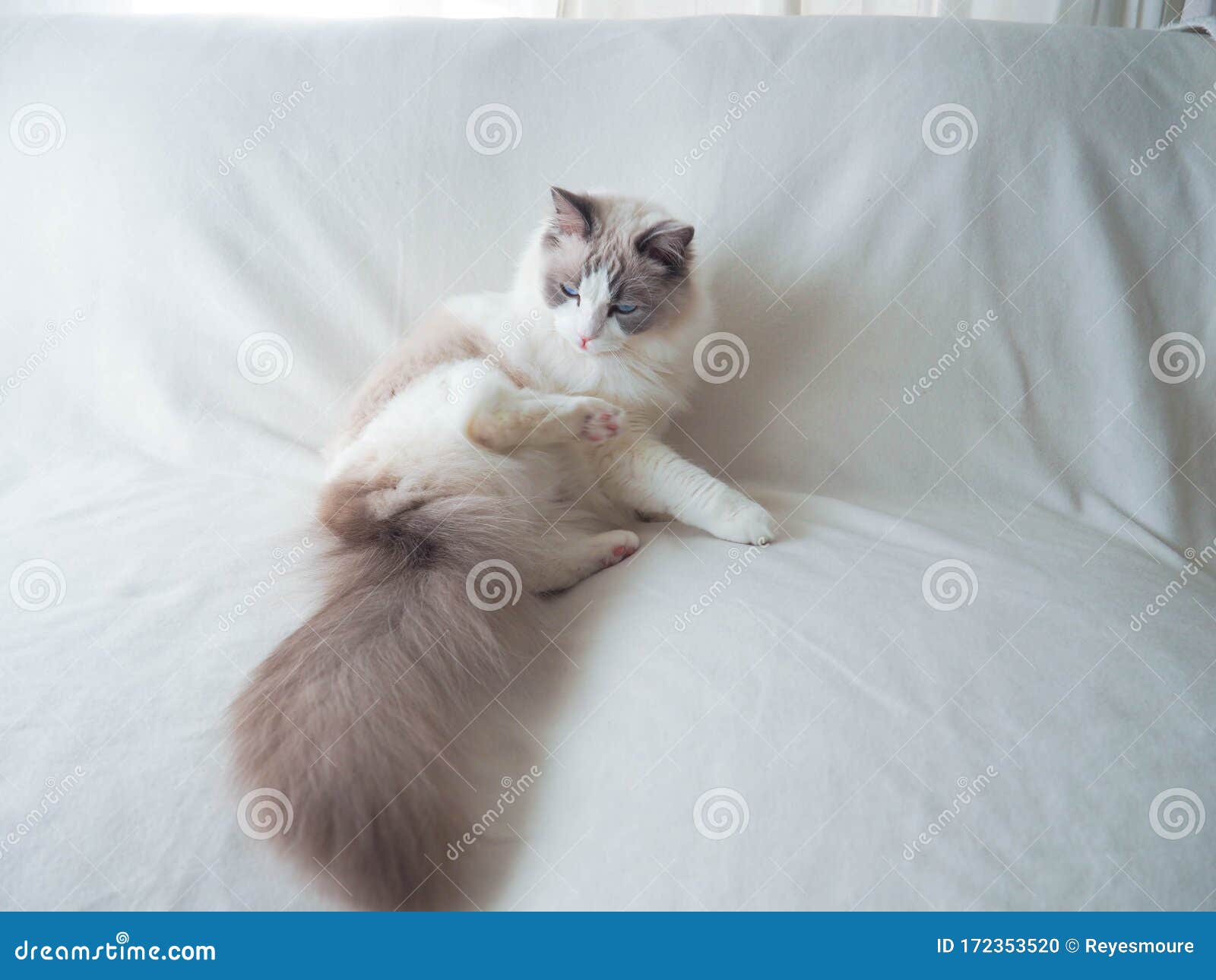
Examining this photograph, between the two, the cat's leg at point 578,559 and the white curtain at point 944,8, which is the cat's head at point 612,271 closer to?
the cat's leg at point 578,559

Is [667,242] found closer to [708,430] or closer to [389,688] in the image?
[708,430]

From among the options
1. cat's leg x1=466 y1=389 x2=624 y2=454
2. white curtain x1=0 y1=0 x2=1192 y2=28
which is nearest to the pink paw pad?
cat's leg x1=466 y1=389 x2=624 y2=454

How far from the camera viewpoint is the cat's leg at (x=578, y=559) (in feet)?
4.18

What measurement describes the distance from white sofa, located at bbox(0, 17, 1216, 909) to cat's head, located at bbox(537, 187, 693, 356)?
200mm

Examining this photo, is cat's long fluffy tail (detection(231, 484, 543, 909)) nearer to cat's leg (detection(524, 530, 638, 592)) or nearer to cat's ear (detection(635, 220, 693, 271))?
cat's leg (detection(524, 530, 638, 592))

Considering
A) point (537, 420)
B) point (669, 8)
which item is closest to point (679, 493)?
point (537, 420)

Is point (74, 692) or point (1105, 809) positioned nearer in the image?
point (1105, 809)

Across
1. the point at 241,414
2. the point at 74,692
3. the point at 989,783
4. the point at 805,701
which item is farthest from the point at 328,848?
the point at 241,414

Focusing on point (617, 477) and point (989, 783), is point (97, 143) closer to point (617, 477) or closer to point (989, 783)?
point (617, 477)

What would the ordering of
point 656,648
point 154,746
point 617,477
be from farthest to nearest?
point 617,477
point 656,648
point 154,746

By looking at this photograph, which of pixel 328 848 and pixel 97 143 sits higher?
pixel 97 143

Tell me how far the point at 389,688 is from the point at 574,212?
0.82 metres

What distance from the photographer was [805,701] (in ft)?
3.29
